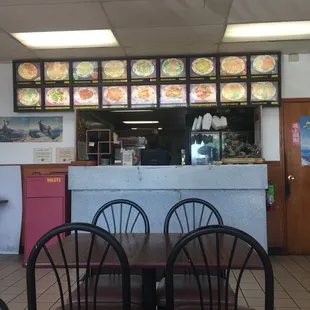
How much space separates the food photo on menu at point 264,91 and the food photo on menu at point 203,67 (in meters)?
0.58

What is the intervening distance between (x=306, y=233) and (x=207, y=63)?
2638 millimetres

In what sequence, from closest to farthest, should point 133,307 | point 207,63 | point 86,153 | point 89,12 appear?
point 133,307 < point 89,12 < point 207,63 < point 86,153

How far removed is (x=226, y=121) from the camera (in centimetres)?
540

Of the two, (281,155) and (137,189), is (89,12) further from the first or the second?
(281,155)

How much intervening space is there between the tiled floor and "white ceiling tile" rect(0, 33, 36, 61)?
8.83ft

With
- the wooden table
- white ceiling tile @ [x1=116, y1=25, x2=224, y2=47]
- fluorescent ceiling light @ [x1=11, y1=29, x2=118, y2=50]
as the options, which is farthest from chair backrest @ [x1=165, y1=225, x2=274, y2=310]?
fluorescent ceiling light @ [x1=11, y1=29, x2=118, y2=50]

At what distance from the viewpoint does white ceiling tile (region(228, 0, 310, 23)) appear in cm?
347

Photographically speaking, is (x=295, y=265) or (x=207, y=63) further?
(x=207, y=63)

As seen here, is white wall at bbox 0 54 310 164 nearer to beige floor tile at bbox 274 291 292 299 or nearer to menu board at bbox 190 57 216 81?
menu board at bbox 190 57 216 81

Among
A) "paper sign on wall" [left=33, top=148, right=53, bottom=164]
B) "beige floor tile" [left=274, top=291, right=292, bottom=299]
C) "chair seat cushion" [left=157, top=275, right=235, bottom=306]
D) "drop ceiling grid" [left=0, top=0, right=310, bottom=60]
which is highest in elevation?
"drop ceiling grid" [left=0, top=0, right=310, bottom=60]

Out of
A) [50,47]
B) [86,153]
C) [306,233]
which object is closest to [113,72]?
[50,47]

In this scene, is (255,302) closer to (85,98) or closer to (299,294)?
(299,294)

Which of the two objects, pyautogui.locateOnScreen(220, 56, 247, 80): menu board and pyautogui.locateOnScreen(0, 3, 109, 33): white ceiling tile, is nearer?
pyautogui.locateOnScreen(0, 3, 109, 33): white ceiling tile

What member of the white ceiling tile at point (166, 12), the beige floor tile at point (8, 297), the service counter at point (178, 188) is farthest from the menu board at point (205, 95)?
the beige floor tile at point (8, 297)
